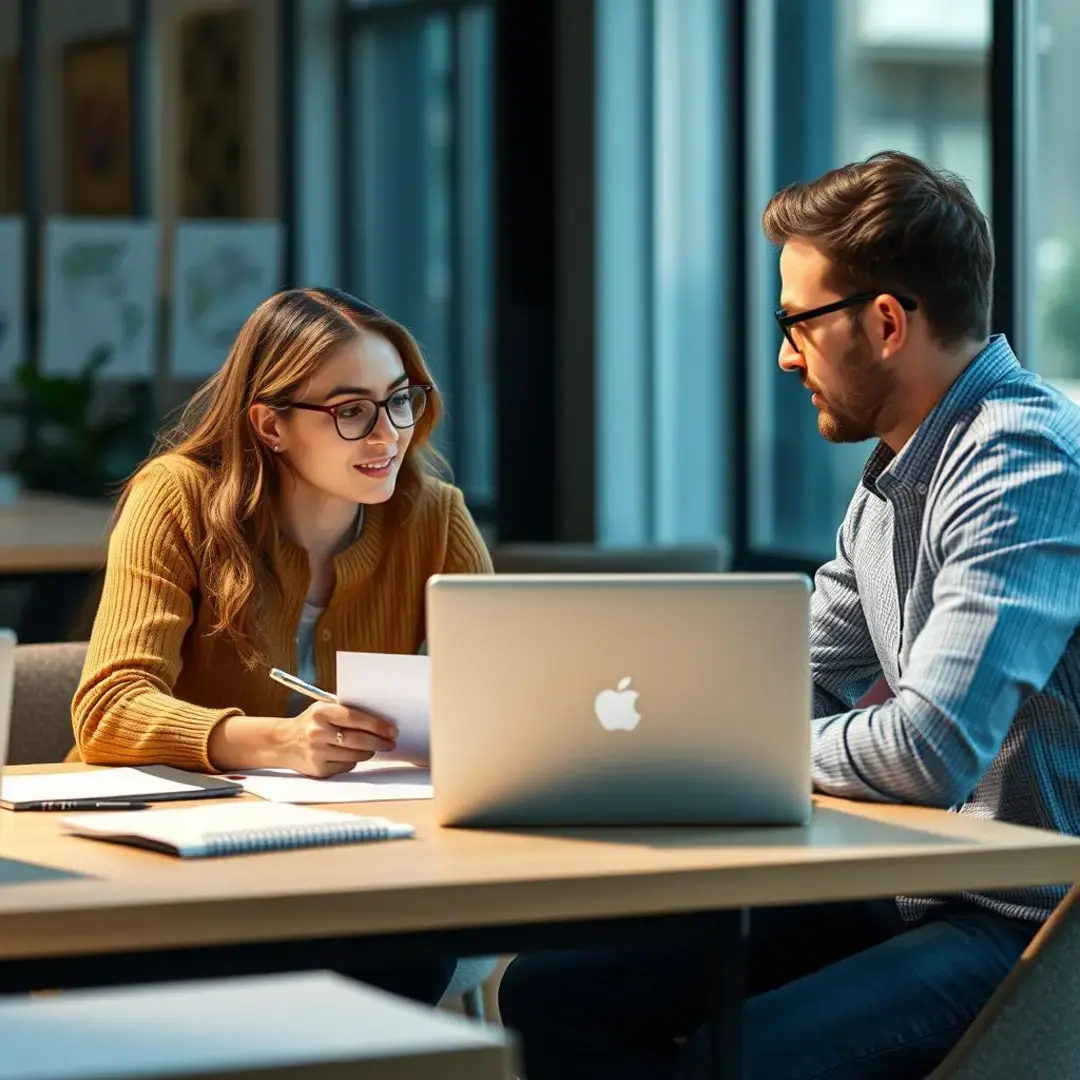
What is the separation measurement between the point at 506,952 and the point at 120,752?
2.54 ft

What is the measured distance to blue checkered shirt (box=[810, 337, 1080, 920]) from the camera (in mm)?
1746

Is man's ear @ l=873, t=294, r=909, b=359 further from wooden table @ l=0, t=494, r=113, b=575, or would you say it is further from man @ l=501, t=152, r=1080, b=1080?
wooden table @ l=0, t=494, r=113, b=575

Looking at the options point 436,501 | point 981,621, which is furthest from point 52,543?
point 981,621

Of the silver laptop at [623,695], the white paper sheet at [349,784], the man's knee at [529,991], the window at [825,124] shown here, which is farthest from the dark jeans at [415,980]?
the window at [825,124]

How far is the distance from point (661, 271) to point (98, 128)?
317 cm

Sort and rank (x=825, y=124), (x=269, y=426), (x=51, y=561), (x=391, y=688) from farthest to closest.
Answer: (x=825, y=124)
(x=51, y=561)
(x=269, y=426)
(x=391, y=688)

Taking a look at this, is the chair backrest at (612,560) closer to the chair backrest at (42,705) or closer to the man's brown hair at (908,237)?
the chair backrest at (42,705)

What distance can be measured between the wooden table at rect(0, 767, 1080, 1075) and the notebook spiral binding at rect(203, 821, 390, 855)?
23mm

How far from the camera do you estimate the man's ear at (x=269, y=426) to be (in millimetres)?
2453

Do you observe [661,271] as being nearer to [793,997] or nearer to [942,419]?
[942,419]

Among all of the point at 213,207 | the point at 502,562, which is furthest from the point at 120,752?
the point at 213,207

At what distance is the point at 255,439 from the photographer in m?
2.47

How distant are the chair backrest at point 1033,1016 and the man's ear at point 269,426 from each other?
4.01 feet

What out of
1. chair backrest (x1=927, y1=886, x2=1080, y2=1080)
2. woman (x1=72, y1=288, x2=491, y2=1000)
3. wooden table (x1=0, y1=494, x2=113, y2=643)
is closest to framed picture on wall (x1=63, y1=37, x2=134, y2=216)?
wooden table (x1=0, y1=494, x2=113, y2=643)
